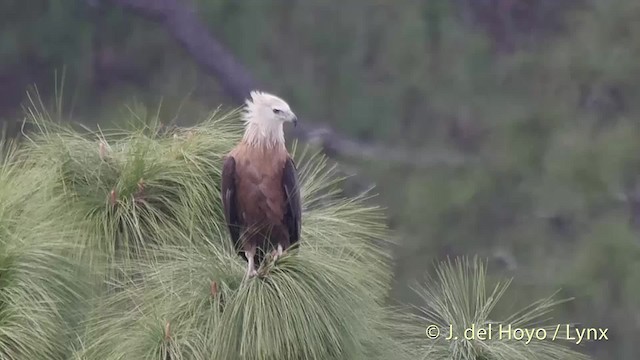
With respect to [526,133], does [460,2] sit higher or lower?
higher

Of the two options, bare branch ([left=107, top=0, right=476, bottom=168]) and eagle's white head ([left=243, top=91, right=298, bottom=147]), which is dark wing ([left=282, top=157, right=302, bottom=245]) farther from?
bare branch ([left=107, top=0, right=476, bottom=168])

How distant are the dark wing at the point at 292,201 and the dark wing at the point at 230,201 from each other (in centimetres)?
15

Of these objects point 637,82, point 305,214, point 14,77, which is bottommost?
point 305,214

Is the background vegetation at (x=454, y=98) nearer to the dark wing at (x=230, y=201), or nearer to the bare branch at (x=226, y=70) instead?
the bare branch at (x=226, y=70)

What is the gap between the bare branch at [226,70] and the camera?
6102mm

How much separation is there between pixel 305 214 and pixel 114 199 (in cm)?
60

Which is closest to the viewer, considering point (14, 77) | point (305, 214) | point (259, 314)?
point (259, 314)

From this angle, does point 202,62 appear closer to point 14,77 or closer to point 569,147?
point 14,77

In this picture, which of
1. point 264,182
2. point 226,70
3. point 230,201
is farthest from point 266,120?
point 226,70

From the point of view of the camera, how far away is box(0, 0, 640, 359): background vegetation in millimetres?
5617

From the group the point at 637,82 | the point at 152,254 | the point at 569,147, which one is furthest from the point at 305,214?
the point at 637,82

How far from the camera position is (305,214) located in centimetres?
342

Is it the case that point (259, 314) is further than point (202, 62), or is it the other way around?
point (202, 62)

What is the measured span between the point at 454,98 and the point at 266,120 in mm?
3004
